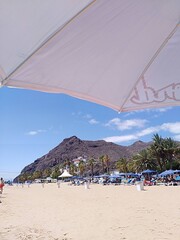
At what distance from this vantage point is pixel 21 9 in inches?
66.2

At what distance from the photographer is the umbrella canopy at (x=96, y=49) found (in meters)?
1.74

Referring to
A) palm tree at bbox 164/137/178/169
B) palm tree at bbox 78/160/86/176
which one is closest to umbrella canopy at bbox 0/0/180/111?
palm tree at bbox 164/137/178/169

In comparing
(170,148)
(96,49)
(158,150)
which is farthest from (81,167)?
(96,49)

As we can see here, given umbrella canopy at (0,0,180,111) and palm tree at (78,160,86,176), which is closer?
umbrella canopy at (0,0,180,111)

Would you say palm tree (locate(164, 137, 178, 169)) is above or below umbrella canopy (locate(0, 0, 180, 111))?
above

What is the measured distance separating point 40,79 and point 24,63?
186 millimetres

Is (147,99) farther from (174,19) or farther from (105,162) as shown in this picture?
(105,162)

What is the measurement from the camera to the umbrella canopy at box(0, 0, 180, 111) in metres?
1.74

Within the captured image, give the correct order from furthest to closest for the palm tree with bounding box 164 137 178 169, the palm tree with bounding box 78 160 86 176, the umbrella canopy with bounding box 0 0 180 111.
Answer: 1. the palm tree with bounding box 78 160 86 176
2. the palm tree with bounding box 164 137 178 169
3. the umbrella canopy with bounding box 0 0 180 111

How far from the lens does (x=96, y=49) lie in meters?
2.14

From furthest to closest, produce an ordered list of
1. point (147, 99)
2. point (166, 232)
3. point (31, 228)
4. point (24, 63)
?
point (31, 228) → point (166, 232) → point (147, 99) → point (24, 63)

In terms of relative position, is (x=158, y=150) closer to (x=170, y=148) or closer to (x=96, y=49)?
(x=170, y=148)

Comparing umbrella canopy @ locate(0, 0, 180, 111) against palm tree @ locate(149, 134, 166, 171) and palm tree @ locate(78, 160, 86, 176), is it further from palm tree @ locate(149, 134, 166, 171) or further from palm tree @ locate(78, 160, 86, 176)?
palm tree @ locate(78, 160, 86, 176)

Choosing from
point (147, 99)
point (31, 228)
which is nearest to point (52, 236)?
point (31, 228)
